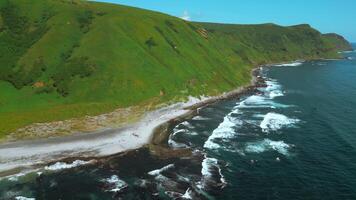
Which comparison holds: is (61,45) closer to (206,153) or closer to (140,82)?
(140,82)

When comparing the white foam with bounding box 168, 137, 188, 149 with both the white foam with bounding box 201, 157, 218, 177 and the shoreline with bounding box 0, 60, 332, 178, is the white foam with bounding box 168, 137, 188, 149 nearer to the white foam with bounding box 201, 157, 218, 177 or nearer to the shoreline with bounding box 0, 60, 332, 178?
the shoreline with bounding box 0, 60, 332, 178

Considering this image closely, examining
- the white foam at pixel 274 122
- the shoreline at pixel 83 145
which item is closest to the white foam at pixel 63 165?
the shoreline at pixel 83 145

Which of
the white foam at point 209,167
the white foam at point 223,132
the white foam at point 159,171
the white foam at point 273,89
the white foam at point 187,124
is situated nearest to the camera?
the white foam at point 209,167

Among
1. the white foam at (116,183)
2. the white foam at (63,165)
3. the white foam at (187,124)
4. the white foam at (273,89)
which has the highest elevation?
the white foam at (273,89)

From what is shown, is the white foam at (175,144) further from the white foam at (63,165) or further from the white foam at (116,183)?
the white foam at (63,165)

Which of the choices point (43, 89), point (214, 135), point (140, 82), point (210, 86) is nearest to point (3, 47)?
point (43, 89)

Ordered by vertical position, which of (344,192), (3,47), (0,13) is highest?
(0,13)

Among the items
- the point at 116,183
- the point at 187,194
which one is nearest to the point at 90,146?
the point at 116,183

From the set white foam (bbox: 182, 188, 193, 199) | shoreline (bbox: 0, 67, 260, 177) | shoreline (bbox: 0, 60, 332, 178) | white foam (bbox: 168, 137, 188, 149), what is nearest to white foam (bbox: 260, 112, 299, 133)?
white foam (bbox: 168, 137, 188, 149)

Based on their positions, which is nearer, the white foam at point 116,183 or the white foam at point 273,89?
the white foam at point 116,183

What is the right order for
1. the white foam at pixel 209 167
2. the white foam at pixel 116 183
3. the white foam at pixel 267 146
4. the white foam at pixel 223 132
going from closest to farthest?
the white foam at pixel 116 183
the white foam at pixel 209 167
the white foam at pixel 267 146
the white foam at pixel 223 132
